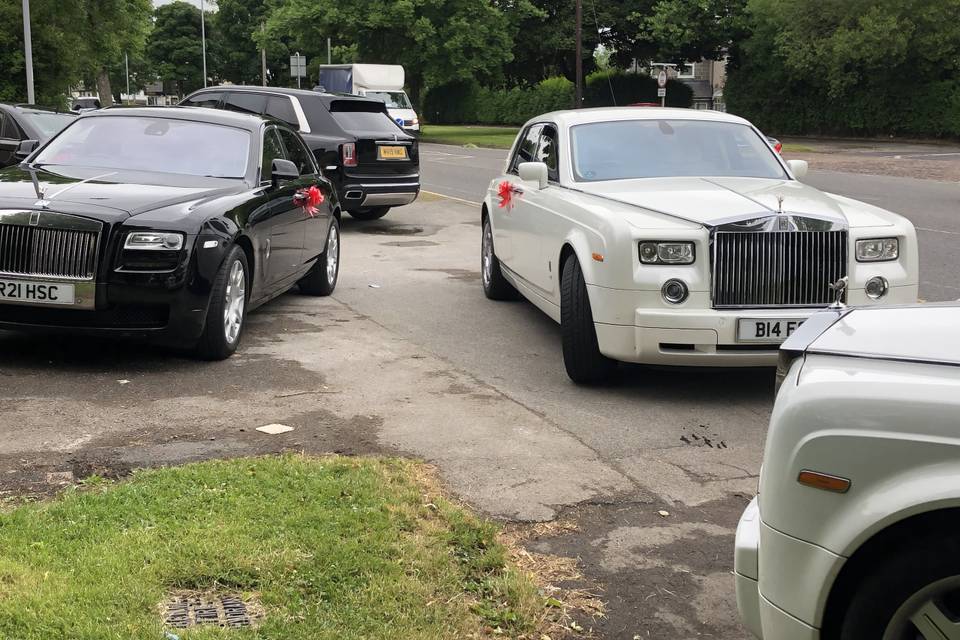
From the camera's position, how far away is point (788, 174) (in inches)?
322

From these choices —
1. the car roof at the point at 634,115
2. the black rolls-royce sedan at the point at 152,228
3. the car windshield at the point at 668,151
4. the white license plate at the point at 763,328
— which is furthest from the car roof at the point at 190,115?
the white license plate at the point at 763,328

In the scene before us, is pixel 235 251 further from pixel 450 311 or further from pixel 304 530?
pixel 304 530

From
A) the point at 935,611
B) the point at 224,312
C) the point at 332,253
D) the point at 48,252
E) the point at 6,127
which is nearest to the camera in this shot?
the point at 935,611

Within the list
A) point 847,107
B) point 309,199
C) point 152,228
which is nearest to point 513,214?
point 309,199

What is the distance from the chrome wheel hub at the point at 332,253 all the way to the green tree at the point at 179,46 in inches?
4172

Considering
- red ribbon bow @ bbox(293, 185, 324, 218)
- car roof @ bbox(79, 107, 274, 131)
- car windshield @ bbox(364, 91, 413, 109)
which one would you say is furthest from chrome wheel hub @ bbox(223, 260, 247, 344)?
car windshield @ bbox(364, 91, 413, 109)

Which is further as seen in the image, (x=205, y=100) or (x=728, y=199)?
(x=205, y=100)

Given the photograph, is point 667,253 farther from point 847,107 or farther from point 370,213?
point 847,107

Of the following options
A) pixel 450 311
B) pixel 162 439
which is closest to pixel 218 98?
pixel 450 311

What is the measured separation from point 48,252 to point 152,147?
1.91m

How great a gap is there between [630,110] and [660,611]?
18.4 ft

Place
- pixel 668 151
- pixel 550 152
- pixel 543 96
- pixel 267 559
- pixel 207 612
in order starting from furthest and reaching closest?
pixel 543 96 → pixel 550 152 → pixel 668 151 → pixel 267 559 → pixel 207 612

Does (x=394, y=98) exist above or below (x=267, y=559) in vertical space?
above

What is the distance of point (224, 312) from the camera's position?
730cm
